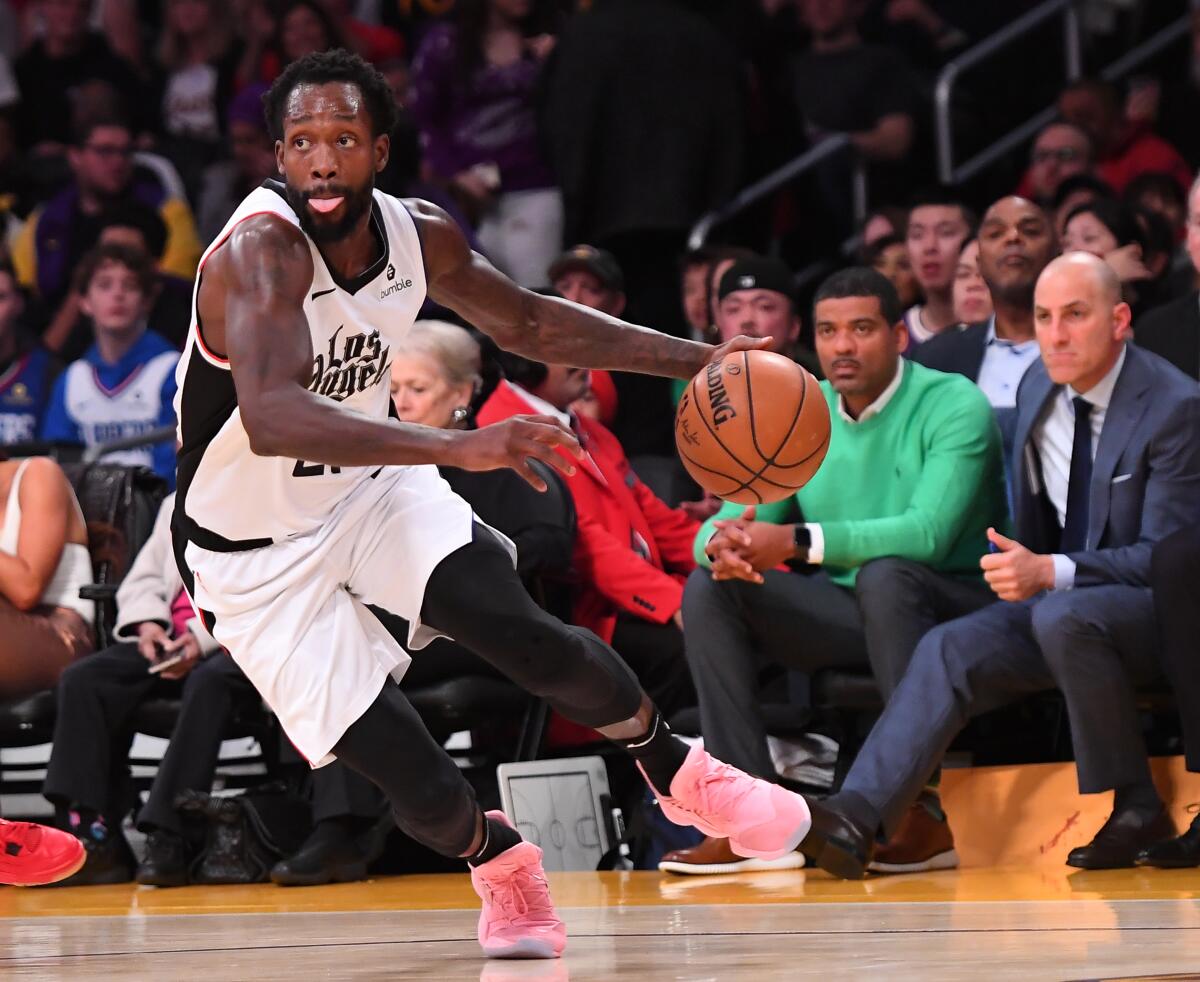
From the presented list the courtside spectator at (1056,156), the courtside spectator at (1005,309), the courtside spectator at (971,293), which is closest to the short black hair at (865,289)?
the courtside spectator at (1005,309)

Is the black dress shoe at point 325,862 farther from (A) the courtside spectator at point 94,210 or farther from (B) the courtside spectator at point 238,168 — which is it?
(B) the courtside spectator at point 238,168

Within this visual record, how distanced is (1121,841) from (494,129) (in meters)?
4.81

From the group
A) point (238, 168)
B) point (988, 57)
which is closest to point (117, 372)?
point (238, 168)

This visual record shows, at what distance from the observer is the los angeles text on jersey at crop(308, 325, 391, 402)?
3924 millimetres

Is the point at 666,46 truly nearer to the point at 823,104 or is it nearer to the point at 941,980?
the point at 823,104

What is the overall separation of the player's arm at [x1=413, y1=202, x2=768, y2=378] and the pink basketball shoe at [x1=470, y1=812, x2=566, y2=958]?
1108 millimetres

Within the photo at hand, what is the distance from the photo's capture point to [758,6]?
948cm

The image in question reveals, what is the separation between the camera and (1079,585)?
5410 millimetres

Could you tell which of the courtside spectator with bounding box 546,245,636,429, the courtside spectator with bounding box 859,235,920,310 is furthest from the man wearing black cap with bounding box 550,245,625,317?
the courtside spectator with bounding box 859,235,920,310

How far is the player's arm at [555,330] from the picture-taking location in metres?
4.39

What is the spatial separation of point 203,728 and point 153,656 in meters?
0.43

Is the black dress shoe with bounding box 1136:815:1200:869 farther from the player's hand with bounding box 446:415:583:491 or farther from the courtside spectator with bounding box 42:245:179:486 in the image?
the courtside spectator with bounding box 42:245:179:486

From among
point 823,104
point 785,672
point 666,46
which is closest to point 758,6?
point 823,104

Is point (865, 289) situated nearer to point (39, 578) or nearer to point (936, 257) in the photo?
point (936, 257)
